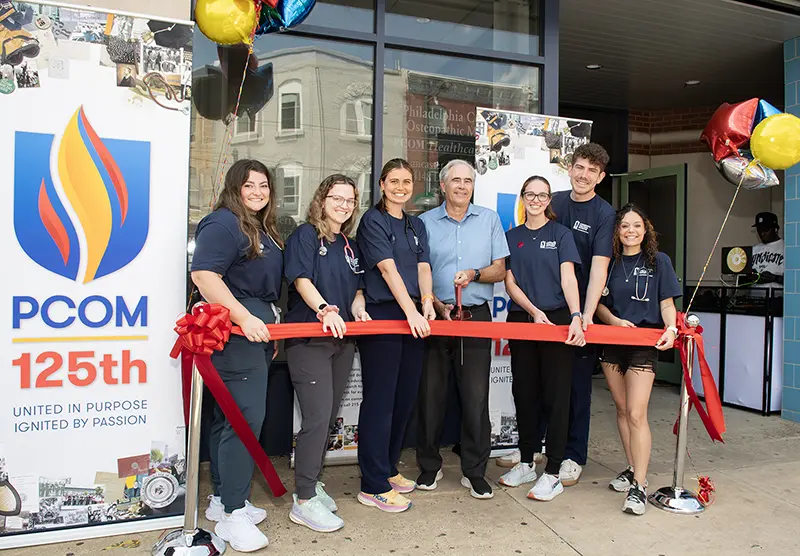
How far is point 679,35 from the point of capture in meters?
5.74

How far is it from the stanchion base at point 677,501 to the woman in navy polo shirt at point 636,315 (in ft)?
0.27

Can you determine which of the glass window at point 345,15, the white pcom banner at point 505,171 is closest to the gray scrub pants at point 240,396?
the white pcom banner at point 505,171

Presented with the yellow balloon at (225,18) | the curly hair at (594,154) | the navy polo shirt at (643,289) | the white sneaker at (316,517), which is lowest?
the white sneaker at (316,517)

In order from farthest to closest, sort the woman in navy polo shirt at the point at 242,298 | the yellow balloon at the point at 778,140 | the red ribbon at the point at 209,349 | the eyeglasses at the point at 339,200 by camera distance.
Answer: the yellow balloon at the point at 778,140, the eyeglasses at the point at 339,200, the woman in navy polo shirt at the point at 242,298, the red ribbon at the point at 209,349

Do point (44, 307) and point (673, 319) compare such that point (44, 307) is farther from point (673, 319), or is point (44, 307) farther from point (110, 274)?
point (673, 319)

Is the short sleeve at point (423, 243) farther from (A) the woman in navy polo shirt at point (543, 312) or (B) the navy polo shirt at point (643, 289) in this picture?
(B) the navy polo shirt at point (643, 289)

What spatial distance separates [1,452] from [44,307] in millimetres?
646

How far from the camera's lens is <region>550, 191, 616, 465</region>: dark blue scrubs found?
3.62m

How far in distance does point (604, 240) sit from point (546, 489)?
1407 millimetres

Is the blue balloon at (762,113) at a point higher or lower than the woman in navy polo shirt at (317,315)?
higher

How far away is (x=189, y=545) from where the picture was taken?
109 inches

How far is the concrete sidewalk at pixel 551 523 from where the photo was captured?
2.94 meters

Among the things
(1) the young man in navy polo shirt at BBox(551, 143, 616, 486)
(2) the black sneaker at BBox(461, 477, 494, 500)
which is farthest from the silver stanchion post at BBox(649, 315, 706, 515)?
(2) the black sneaker at BBox(461, 477, 494, 500)

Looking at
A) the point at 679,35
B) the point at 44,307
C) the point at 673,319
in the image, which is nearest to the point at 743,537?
the point at 673,319
